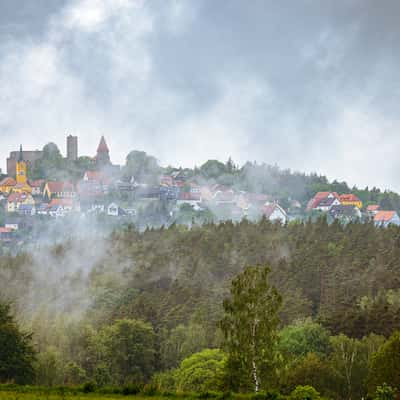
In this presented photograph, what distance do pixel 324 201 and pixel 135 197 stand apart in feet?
79.0

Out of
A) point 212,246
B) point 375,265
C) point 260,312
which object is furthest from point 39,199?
point 260,312

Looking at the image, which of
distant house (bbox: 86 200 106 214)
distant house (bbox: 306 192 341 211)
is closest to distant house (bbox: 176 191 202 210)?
distant house (bbox: 86 200 106 214)

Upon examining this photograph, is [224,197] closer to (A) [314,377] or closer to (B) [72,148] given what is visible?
(B) [72,148]

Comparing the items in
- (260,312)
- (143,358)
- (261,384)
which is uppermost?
(260,312)

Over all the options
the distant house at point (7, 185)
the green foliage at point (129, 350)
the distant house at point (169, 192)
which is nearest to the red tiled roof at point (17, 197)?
the distant house at point (7, 185)

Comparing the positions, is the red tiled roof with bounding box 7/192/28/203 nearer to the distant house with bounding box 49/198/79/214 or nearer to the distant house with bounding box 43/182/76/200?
the distant house with bounding box 43/182/76/200

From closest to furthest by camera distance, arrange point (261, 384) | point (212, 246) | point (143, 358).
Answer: point (261, 384) → point (143, 358) → point (212, 246)

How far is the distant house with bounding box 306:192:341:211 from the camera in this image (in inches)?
3846

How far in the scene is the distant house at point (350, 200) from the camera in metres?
99.2

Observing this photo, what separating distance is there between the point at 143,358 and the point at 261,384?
1415 cm

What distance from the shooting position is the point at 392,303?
34.6m

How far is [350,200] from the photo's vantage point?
10000 centimetres

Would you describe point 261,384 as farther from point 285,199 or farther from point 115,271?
point 285,199

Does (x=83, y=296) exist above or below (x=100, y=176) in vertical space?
below
